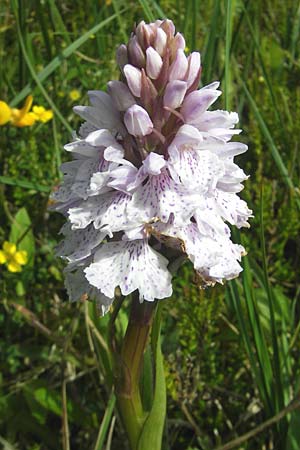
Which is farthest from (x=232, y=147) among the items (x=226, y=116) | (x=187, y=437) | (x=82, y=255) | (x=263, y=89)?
(x=263, y=89)

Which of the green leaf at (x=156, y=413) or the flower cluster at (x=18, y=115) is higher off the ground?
the flower cluster at (x=18, y=115)

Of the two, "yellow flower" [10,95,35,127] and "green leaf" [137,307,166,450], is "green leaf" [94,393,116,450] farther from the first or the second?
"yellow flower" [10,95,35,127]

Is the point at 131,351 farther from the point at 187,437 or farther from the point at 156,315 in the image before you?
the point at 187,437

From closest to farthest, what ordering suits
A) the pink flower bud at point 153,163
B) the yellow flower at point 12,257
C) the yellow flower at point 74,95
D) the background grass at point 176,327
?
the pink flower bud at point 153,163 < the background grass at point 176,327 < the yellow flower at point 12,257 < the yellow flower at point 74,95

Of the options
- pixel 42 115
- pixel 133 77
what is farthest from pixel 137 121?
pixel 42 115

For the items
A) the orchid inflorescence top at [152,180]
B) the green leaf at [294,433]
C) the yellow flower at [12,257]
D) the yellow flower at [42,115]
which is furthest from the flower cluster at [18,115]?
the green leaf at [294,433]

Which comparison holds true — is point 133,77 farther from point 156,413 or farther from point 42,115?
point 42,115

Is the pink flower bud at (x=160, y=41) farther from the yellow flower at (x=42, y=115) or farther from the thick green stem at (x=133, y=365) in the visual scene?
the yellow flower at (x=42, y=115)
